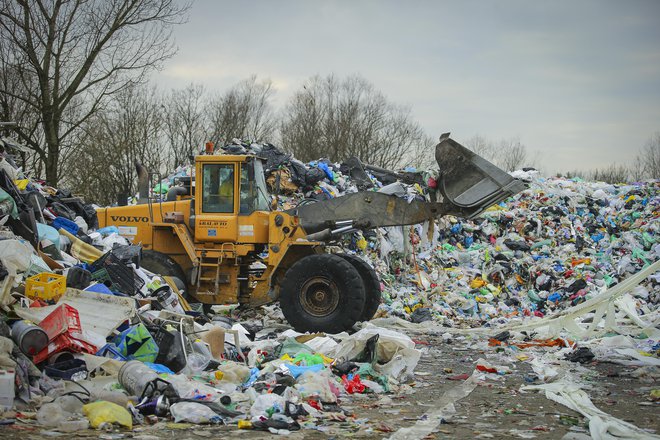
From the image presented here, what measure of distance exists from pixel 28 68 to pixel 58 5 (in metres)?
2.13

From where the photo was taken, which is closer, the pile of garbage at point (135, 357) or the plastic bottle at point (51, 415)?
the plastic bottle at point (51, 415)

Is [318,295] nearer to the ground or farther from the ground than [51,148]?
nearer to the ground

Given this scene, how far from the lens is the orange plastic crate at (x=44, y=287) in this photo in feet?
23.1

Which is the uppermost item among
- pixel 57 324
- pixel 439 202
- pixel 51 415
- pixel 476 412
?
pixel 439 202

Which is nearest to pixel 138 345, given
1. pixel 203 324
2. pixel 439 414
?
pixel 203 324

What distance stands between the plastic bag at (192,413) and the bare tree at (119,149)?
73.4 feet

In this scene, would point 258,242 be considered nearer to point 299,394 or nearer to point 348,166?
point 299,394

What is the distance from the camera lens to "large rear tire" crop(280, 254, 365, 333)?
1024 centimetres

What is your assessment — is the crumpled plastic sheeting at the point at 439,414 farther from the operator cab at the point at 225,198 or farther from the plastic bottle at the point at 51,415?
the operator cab at the point at 225,198

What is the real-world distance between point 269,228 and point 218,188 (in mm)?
953

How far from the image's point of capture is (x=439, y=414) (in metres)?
6.02

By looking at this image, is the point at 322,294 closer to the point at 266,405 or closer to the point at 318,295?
the point at 318,295

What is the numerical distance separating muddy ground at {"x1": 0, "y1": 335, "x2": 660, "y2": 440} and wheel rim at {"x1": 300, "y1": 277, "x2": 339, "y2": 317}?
225 cm

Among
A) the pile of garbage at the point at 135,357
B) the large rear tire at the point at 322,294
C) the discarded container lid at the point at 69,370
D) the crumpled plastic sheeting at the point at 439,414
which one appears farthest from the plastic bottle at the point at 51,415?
the large rear tire at the point at 322,294
